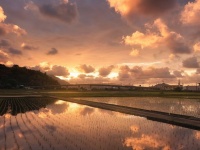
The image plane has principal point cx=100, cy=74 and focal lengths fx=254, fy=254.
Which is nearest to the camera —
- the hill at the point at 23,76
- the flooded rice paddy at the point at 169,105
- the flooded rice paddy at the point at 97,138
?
the flooded rice paddy at the point at 97,138

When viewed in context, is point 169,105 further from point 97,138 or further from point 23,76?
point 23,76

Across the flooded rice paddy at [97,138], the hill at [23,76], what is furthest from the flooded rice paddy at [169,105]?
the hill at [23,76]

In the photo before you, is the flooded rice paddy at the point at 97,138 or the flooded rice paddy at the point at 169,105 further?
the flooded rice paddy at the point at 169,105

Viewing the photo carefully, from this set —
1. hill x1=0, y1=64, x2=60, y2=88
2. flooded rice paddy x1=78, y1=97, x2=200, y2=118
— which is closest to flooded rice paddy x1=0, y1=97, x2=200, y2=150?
flooded rice paddy x1=78, y1=97, x2=200, y2=118

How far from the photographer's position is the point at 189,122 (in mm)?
22578

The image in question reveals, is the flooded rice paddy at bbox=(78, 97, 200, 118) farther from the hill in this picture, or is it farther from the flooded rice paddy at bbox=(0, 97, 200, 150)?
the hill

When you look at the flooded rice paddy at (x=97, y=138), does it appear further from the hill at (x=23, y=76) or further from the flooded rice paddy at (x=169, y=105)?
the hill at (x=23, y=76)

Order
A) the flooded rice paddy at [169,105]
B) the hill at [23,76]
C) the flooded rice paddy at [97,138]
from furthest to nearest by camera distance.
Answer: the hill at [23,76]
the flooded rice paddy at [169,105]
the flooded rice paddy at [97,138]

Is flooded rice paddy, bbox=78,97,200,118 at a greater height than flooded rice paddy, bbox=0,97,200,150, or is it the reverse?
flooded rice paddy, bbox=78,97,200,118

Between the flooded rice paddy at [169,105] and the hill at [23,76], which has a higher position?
the hill at [23,76]

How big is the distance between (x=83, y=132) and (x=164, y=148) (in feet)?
21.0

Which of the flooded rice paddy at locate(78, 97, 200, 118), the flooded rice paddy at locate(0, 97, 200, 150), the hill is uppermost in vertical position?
the hill

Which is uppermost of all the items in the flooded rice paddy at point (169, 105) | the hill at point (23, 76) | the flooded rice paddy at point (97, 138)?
the hill at point (23, 76)

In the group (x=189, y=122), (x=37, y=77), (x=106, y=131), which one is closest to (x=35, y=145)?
(x=106, y=131)
